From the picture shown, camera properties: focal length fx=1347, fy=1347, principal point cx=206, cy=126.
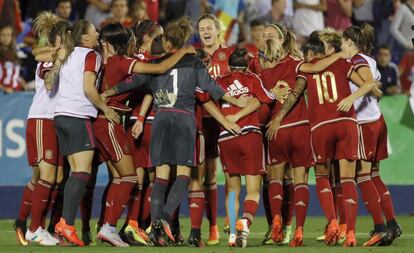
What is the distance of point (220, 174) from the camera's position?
1808 cm

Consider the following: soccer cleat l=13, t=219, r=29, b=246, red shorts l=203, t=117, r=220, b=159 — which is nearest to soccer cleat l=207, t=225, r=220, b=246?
red shorts l=203, t=117, r=220, b=159

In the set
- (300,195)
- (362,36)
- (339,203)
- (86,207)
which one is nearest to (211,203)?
(300,195)

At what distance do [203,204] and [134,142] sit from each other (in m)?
0.97

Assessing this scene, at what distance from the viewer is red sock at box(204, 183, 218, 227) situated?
45.6ft

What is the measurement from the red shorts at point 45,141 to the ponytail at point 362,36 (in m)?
3.12

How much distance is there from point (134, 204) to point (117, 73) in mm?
1428

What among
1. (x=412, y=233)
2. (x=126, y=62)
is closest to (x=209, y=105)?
(x=126, y=62)

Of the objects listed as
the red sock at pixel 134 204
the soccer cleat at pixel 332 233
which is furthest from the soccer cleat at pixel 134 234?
the soccer cleat at pixel 332 233

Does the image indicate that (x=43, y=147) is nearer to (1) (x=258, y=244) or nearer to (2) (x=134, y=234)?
(2) (x=134, y=234)

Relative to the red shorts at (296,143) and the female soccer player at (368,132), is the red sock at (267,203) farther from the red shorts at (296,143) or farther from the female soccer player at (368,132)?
the female soccer player at (368,132)

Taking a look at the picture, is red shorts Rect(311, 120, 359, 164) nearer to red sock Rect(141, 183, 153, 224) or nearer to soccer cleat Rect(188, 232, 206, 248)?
soccer cleat Rect(188, 232, 206, 248)

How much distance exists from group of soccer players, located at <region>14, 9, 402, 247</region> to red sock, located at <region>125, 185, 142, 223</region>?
0.04 feet

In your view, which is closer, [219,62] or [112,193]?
[112,193]

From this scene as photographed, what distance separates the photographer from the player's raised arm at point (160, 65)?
42.0 feet
